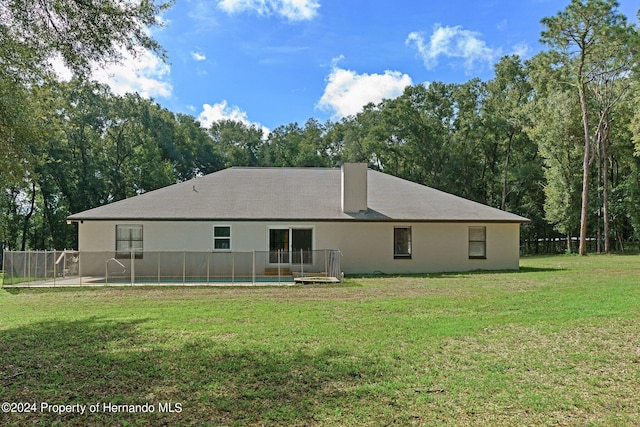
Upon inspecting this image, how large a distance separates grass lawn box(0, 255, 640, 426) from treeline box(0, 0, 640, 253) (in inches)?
882

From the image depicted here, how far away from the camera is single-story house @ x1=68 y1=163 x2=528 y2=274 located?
56.9 ft

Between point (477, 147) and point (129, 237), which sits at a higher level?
point (477, 147)

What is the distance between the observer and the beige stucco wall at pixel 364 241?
1733 centimetres

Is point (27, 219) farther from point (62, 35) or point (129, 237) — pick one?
point (62, 35)

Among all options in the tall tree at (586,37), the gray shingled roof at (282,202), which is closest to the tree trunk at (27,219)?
the gray shingled roof at (282,202)

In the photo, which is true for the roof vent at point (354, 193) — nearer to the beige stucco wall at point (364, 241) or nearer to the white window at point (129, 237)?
the beige stucco wall at point (364, 241)

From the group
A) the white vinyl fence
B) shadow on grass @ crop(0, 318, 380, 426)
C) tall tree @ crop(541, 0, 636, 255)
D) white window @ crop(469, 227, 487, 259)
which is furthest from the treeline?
shadow on grass @ crop(0, 318, 380, 426)

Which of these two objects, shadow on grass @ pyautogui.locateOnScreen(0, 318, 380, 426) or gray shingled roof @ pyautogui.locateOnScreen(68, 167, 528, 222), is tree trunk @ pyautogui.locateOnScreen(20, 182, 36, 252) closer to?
gray shingled roof @ pyautogui.locateOnScreen(68, 167, 528, 222)

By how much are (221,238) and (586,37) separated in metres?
A: 25.5

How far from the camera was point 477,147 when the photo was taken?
41.3 meters

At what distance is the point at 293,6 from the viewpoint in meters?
13.8

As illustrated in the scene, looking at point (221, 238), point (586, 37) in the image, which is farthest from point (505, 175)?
point (221, 238)

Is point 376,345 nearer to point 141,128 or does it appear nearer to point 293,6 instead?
point 293,6

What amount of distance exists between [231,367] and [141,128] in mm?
36216
